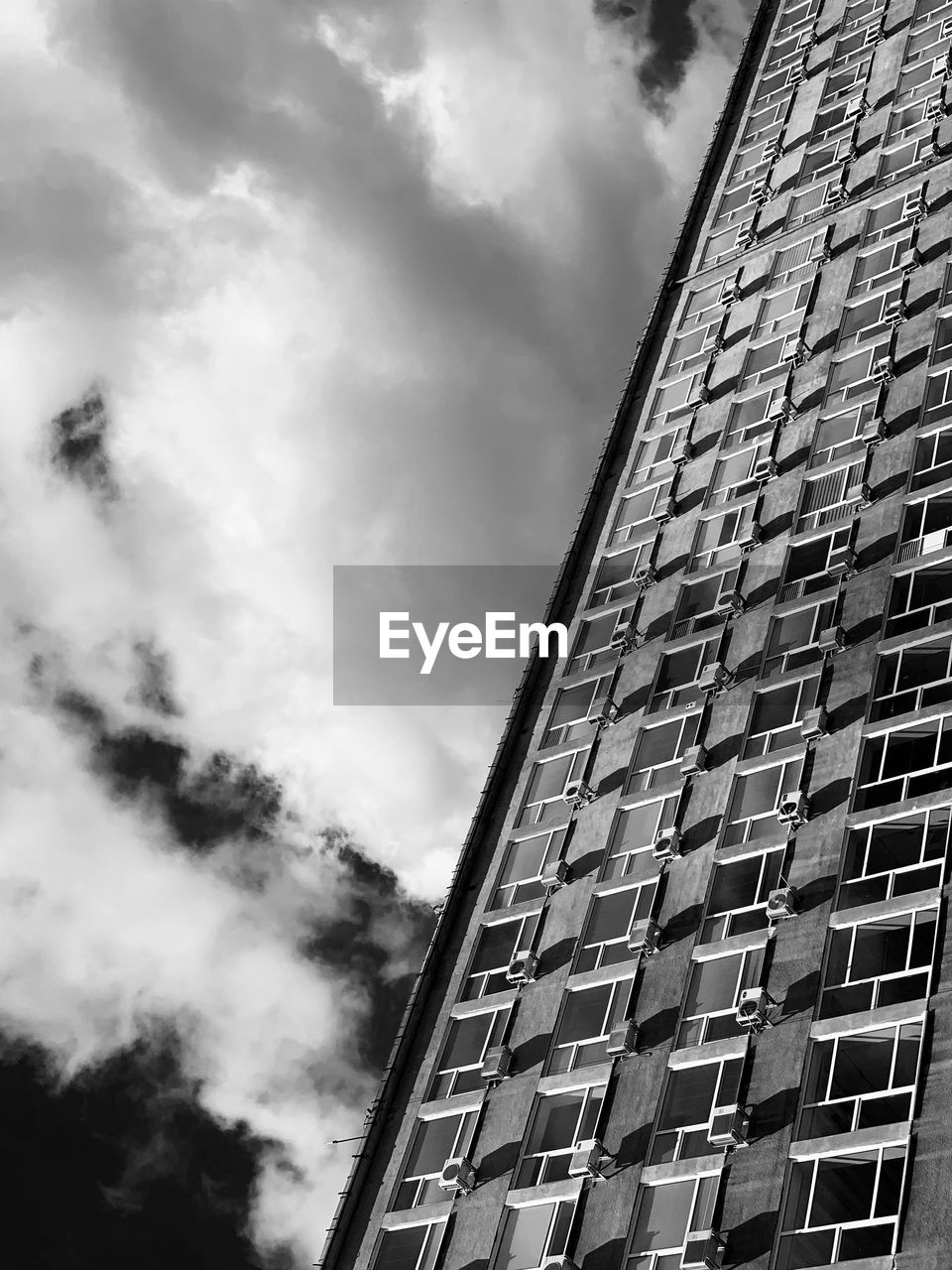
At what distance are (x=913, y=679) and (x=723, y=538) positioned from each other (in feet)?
41.6

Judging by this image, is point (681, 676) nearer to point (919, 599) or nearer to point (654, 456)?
point (919, 599)

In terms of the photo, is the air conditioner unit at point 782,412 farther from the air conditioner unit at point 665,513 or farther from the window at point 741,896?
the window at point 741,896

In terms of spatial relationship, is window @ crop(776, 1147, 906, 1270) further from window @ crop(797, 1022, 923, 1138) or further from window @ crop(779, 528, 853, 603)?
window @ crop(779, 528, 853, 603)

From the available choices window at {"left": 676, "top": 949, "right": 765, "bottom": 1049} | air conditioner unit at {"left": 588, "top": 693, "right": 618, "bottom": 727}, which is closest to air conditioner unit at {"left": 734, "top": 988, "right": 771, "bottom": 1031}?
window at {"left": 676, "top": 949, "right": 765, "bottom": 1049}

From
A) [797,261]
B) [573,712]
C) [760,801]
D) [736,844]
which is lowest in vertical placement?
[736,844]

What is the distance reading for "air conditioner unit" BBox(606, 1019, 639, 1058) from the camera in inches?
1427

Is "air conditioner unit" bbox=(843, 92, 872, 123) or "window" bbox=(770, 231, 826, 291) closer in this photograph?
"window" bbox=(770, 231, 826, 291)

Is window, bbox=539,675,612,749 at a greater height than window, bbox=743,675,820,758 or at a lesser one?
greater

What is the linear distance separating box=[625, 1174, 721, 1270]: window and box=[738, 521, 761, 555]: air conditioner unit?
2198 cm

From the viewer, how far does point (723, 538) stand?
164 ft

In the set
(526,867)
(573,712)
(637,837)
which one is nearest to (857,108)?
(573,712)

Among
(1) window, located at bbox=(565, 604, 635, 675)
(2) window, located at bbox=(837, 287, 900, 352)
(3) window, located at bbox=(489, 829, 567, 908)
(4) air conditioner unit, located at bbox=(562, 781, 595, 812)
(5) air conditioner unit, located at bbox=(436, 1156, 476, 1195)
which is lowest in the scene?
(5) air conditioner unit, located at bbox=(436, 1156, 476, 1195)

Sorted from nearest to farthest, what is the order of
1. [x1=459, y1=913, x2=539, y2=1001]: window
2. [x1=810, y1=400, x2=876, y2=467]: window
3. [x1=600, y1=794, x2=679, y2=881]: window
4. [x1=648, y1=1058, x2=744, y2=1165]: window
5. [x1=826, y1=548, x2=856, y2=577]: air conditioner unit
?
1. [x1=648, y1=1058, x2=744, y2=1165]: window
2. [x1=600, y1=794, x2=679, y2=881]: window
3. [x1=459, y1=913, x2=539, y2=1001]: window
4. [x1=826, y1=548, x2=856, y2=577]: air conditioner unit
5. [x1=810, y1=400, x2=876, y2=467]: window

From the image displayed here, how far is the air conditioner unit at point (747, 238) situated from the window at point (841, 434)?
1690cm
